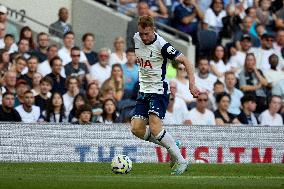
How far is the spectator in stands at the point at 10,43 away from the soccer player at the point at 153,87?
6.48 metres

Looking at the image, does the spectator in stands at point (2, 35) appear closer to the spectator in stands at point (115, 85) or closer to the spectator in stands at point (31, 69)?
the spectator in stands at point (31, 69)

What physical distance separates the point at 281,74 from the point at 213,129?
5281 millimetres

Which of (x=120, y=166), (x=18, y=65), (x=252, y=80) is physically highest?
(x=18, y=65)

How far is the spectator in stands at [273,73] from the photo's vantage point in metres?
24.6

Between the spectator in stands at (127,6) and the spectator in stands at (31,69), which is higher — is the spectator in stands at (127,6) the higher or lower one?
the higher one

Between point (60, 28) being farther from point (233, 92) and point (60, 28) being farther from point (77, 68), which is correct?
point (233, 92)

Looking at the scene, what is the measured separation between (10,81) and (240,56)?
6.16m

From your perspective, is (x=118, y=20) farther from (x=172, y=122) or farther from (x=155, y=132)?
(x=155, y=132)

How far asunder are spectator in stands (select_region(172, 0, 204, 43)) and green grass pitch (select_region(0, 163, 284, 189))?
25.3 ft

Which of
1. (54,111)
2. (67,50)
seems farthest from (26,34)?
(54,111)

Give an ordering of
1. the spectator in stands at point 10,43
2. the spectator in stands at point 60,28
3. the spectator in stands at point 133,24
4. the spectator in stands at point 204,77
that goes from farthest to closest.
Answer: the spectator in stands at point 133,24, the spectator in stands at point 60,28, the spectator in stands at point 204,77, the spectator in stands at point 10,43

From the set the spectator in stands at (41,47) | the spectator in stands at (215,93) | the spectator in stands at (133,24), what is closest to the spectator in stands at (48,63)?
the spectator in stands at (41,47)

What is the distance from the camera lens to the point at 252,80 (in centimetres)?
2441

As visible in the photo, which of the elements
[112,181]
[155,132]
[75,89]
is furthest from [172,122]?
[112,181]
